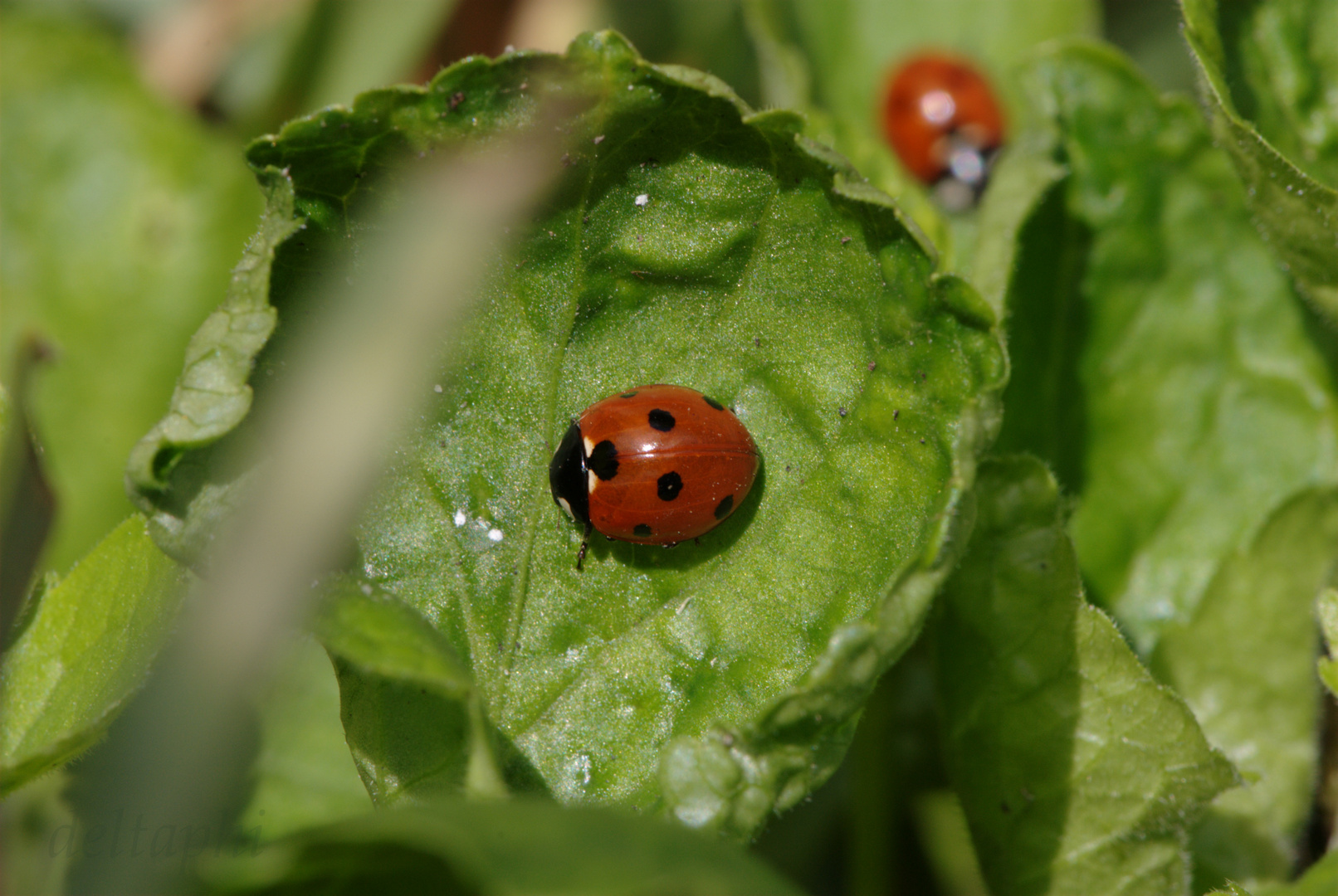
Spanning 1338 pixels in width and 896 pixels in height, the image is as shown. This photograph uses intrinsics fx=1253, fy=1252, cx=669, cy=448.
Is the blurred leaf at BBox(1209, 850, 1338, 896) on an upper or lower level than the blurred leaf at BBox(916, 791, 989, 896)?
upper

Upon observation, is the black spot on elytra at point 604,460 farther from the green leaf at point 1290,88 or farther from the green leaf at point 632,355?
the green leaf at point 1290,88

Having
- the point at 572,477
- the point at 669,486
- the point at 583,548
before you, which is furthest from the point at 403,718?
the point at 669,486

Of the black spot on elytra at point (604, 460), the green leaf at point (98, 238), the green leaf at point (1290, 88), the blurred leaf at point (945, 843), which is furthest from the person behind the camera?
the green leaf at point (98, 238)

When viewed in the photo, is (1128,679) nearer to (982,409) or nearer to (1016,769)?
(1016,769)

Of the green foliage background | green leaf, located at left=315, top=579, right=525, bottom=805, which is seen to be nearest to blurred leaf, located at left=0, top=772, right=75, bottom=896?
the green foliage background

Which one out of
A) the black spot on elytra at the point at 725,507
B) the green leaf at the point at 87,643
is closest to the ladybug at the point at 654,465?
the black spot on elytra at the point at 725,507

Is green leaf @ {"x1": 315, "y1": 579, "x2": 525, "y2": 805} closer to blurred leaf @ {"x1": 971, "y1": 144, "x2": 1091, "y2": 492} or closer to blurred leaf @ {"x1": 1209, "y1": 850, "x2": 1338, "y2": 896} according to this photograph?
blurred leaf @ {"x1": 1209, "y1": 850, "x2": 1338, "y2": 896}

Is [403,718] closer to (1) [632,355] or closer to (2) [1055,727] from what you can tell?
(1) [632,355]
